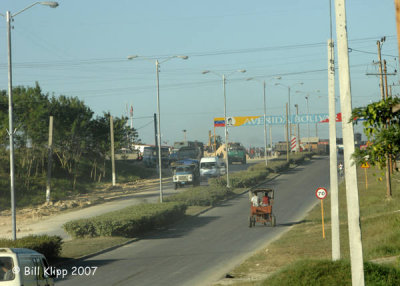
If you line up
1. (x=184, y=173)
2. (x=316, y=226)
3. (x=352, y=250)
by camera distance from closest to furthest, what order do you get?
(x=352, y=250)
(x=316, y=226)
(x=184, y=173)

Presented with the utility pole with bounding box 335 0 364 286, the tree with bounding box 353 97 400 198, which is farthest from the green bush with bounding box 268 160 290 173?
the tree with bounding box 353 97 400 198

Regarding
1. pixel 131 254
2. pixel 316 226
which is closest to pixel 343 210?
pixel 316 226

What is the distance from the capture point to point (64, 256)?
24.3m

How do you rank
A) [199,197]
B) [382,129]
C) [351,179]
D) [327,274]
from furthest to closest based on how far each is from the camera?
[199,197] → [327,274] → [351,179] → [382,129]

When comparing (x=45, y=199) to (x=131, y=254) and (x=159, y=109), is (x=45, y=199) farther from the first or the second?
(x=131, y=254)

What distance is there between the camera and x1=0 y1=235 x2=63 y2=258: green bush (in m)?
21.7

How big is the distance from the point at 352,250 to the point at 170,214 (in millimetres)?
25194

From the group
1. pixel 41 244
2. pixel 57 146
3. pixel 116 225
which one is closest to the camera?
pixel 41 244

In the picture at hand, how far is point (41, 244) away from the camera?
73.4 feet

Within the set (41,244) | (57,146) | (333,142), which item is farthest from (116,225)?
(57,146)

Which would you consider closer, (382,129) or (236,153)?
(382,129)

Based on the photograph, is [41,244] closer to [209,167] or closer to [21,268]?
[21,268]

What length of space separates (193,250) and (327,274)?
11.6 m

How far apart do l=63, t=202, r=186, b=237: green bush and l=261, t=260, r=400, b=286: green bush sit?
1525 centimetres
